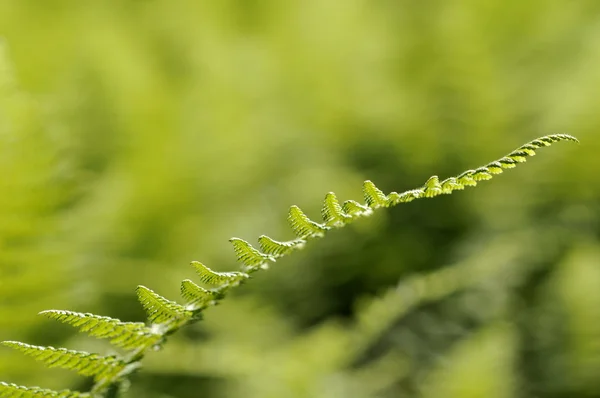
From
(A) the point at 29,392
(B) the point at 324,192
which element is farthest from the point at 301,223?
(B) the point at 324,192

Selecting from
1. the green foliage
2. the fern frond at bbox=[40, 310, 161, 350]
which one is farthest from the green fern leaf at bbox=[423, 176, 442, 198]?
the fern frond at bbox=[40, 310, 161, 350]

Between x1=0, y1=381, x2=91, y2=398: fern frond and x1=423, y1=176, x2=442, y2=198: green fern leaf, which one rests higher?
x1=423, y1=176, x2=442, y2=198: green fern leaf

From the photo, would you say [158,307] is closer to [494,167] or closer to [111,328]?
[111,328]

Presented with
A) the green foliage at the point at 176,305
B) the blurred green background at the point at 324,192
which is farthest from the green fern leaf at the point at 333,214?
the blurred green background at the point at 324,192

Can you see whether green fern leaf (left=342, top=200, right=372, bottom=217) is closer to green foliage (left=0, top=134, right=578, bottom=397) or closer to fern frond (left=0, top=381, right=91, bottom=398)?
green foliage (left=0, top=134, right=578, bottom=397)

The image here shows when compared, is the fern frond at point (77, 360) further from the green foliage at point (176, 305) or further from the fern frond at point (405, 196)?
the fern frond at point (405, 196)

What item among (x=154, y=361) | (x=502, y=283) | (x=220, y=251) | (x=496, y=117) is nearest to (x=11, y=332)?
(x=154, y=361)
